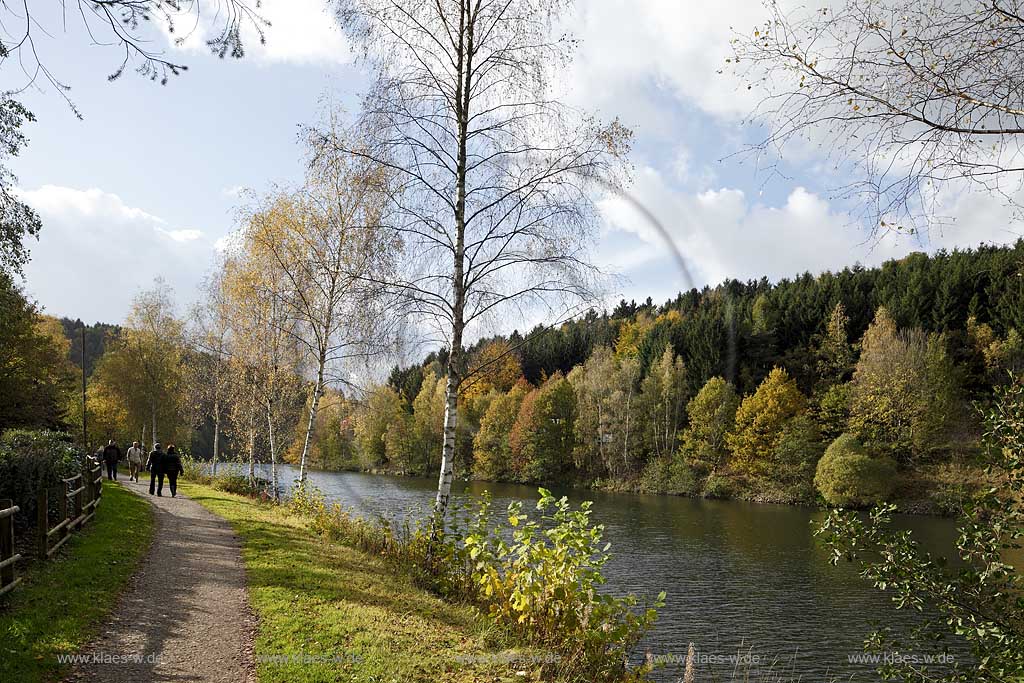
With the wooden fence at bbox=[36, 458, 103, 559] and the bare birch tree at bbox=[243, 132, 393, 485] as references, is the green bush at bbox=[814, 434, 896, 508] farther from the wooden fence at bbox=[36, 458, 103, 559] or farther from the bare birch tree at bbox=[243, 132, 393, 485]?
the wooden fence at bbox=[36, 458, 103, 559]

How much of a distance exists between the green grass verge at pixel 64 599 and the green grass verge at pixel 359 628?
1.69 metres

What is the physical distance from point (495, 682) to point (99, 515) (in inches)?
456

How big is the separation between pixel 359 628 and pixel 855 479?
1525 inches

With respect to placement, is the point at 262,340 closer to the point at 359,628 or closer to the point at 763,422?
the point at 359,628

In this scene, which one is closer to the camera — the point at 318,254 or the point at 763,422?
the point at 318,254

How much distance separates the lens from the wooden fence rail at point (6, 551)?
6898 millimetres

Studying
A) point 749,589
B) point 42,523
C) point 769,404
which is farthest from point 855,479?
point 42,523

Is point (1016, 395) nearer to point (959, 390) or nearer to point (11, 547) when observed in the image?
point (11, 547)

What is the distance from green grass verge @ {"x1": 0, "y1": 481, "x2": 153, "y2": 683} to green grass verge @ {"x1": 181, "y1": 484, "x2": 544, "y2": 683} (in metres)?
1.69

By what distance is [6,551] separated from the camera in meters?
7.06

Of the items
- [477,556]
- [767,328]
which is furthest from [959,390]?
[477,556]

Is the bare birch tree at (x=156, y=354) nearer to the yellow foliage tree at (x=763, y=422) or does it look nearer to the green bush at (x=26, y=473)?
the green bush at (x=26, y=473)

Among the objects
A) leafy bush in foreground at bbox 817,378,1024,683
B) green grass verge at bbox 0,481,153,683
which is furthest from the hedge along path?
leafy bush in foreground at bbox 817,378,1024,683

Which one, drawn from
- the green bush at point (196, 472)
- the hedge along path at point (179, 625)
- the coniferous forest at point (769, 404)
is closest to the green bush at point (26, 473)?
the hedge along path at point (179, 625)
